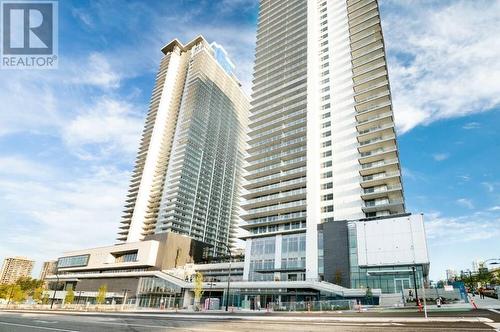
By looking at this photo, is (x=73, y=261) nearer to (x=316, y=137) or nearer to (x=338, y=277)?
(x=316, y=137)

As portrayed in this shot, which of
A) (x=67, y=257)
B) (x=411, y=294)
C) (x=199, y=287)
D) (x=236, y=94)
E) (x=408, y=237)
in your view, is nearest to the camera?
(x=411, y=294)

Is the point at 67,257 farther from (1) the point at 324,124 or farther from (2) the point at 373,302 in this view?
(2) the point at 373,302

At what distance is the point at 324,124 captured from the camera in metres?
82.9

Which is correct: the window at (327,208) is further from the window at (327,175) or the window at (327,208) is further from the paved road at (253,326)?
the paved road at (253,326)

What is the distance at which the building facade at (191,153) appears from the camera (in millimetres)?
133125

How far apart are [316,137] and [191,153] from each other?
7403 centimetres

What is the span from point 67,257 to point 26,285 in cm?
3479

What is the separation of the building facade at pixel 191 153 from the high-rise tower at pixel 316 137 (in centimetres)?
5133

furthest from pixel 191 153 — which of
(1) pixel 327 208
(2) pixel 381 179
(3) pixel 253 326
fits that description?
(3) pixel 253 326

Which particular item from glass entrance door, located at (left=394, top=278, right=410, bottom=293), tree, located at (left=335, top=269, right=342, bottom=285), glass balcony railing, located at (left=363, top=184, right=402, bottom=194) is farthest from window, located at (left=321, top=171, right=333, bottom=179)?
glass entrance door, located at (left=394, top=278, right=410, bottom=293)

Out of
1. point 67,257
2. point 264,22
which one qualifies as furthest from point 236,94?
point 67,257

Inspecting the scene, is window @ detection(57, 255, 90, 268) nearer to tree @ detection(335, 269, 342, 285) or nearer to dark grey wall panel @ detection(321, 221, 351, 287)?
dark grey wall panel @ detection(321, 221, 351, 287)

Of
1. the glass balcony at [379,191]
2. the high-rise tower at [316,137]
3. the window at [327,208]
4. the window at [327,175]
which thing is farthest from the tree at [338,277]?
the window at [327,175]

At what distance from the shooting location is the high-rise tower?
2749 inches
